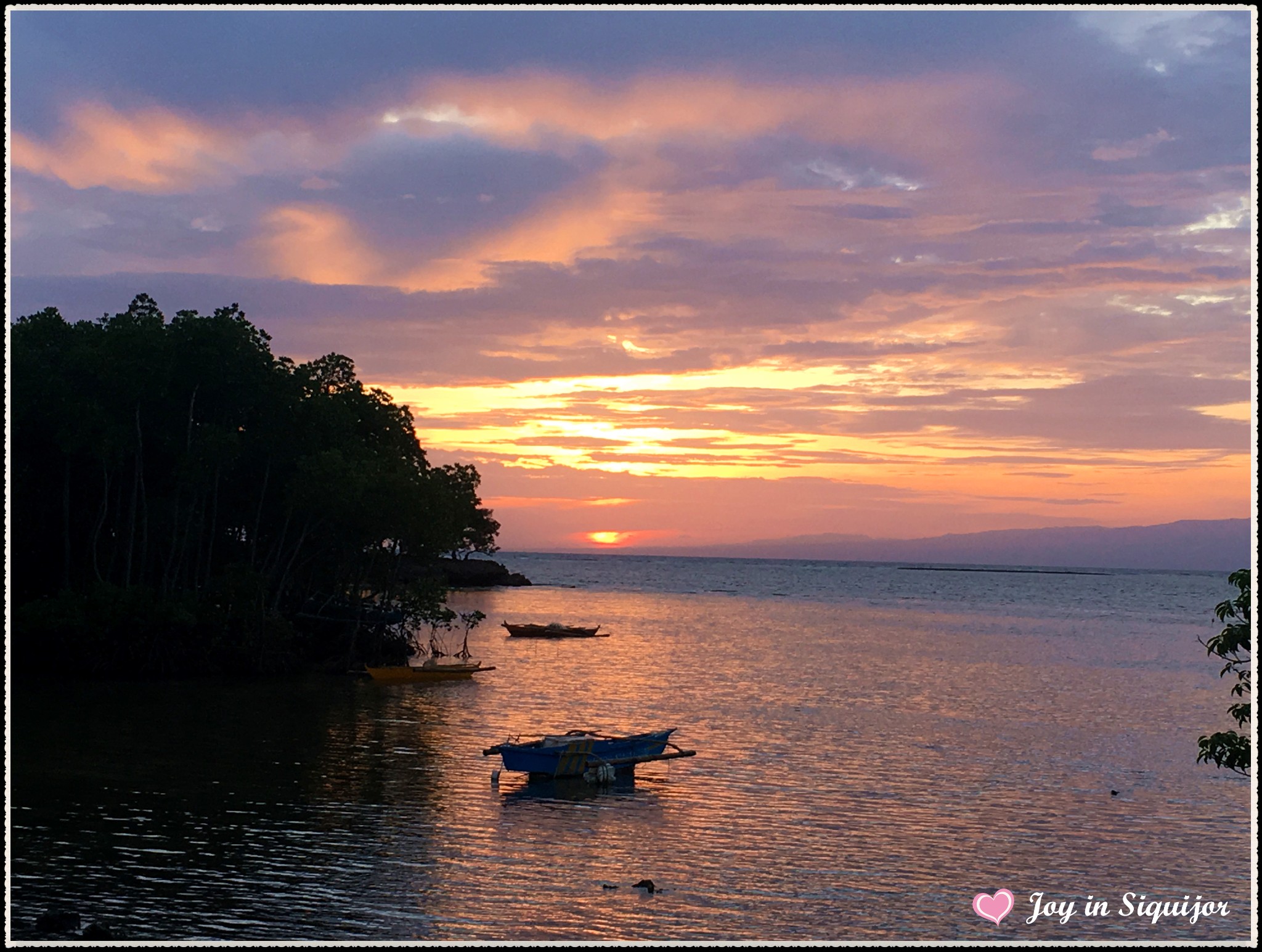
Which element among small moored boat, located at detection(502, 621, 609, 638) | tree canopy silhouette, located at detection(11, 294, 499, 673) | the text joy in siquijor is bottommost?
small moored boat, located at detection(502, 621, 609, 638)

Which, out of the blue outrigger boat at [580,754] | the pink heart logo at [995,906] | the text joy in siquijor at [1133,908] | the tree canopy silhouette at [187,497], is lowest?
the text joy in siquijor at [1133,908]

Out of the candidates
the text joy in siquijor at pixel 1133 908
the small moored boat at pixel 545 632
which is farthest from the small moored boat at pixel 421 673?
the text joy in siquijor at pixel 1133 908

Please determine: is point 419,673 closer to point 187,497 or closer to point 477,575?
point 187,497

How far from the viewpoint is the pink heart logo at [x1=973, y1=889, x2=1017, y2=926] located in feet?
62.6

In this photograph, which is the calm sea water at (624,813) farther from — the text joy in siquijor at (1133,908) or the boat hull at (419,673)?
the boat hull at (419,673)

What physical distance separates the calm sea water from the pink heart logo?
8.6 inches

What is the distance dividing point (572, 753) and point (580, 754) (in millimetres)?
252

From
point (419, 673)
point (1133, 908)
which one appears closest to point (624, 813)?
point (1133, 908)

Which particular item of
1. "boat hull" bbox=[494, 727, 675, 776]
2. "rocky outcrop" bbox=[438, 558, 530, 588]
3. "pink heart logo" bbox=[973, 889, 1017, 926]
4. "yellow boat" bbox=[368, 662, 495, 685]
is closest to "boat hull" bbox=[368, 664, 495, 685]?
"yellow boat" bbox=[368, 662, 495, 685]

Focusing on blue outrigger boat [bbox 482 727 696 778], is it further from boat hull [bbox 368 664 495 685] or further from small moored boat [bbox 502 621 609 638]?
small moored boat [bbox 502 621 609 638]

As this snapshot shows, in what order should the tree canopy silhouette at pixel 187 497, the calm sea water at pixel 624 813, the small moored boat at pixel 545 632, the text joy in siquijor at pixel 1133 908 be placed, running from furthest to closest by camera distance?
the small moored boat at pixel 545 632
the tree canopy silhouette at pixel 187 497
the text joy in siquijor at pixel 1133 908
the calm sea water at pixel 624 813

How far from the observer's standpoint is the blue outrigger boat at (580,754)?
28.8m

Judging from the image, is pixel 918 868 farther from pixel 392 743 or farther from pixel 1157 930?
pixel 392 743

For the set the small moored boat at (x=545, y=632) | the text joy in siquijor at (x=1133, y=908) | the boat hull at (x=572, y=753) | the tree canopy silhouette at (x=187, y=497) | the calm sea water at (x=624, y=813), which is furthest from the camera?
the small moored boat at (x=545, y=632)
